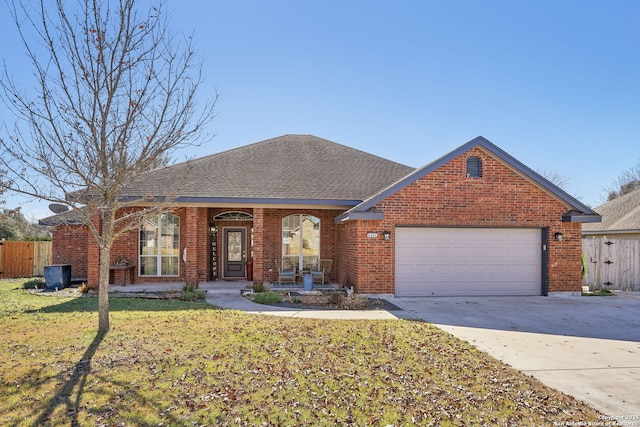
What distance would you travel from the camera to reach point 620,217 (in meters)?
19.2

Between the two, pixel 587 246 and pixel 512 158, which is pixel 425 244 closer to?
pixel 512 158

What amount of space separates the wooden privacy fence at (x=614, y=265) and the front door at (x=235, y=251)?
12952 mm

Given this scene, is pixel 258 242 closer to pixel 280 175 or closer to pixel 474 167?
pixel 280 175

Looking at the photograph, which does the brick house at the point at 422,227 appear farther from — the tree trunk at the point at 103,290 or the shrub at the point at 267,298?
the tree trunk at the point at 103,290

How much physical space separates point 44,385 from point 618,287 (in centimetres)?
1764

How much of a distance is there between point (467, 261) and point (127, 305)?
965 cm

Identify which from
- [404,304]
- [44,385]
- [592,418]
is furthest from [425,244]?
[44,385]

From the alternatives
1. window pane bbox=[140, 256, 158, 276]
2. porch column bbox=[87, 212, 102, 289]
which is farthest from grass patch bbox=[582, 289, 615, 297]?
porch column bbox=[87, 212, 102, 289]

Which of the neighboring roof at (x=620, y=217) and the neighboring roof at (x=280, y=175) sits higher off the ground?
the neighboring roof at (x=280, y=175)

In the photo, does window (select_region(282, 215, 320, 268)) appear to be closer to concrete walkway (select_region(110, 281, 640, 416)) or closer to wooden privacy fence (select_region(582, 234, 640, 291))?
concrete walkway (select_region(110, 281, 640, 416))

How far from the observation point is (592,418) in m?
4.25

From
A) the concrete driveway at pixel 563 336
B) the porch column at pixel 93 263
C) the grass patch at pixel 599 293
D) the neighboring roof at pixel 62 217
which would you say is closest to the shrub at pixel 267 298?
the concrete driveway at pixel 563 336

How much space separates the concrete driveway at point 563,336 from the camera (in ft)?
17.1

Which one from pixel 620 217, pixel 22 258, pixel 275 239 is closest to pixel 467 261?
pixel 275 239
